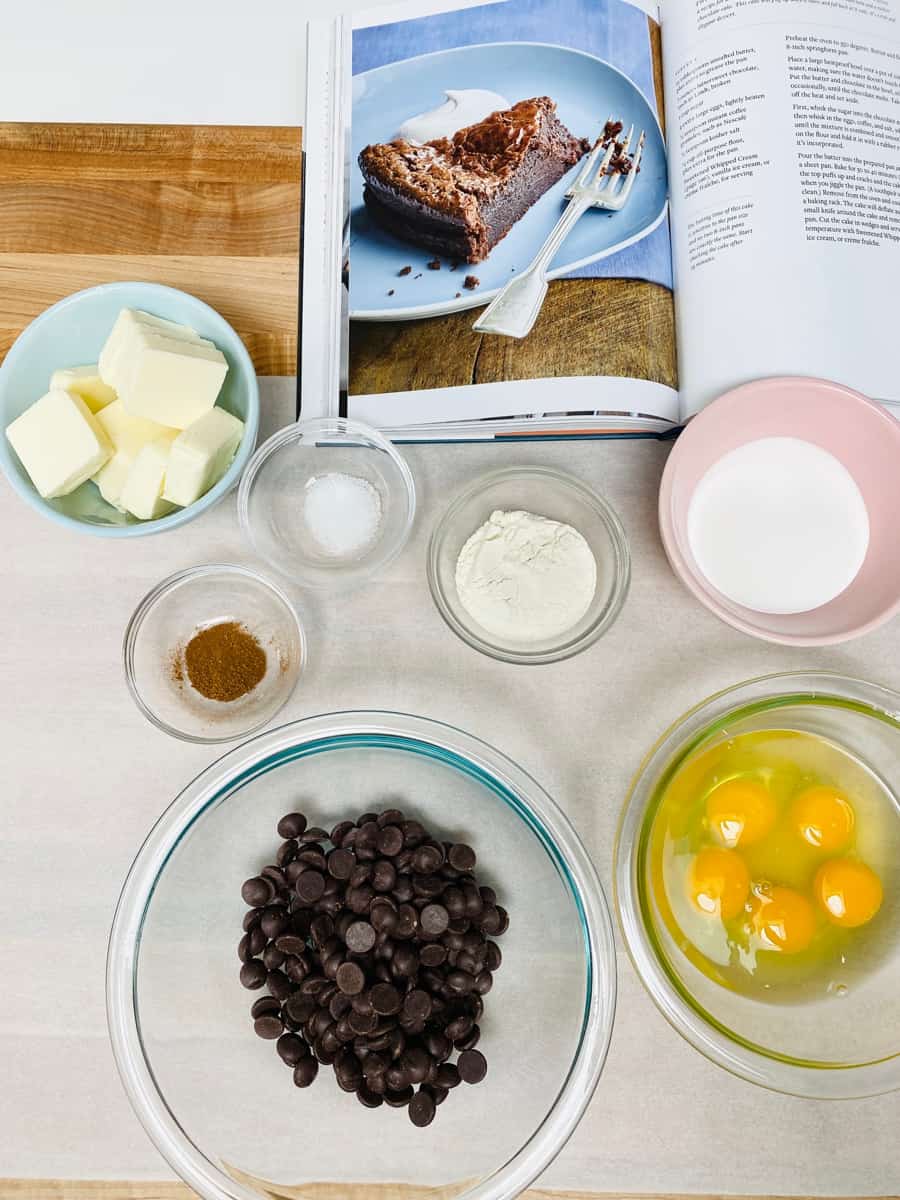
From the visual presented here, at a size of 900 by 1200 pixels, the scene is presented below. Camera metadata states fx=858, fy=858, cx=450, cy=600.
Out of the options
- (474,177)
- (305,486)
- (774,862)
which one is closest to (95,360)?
(305,486)

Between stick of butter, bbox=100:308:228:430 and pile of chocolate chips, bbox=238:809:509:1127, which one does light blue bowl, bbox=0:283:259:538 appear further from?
pile of chocolate chips, bbox=238:809:509:1127

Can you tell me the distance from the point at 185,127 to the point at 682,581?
2.87 ft

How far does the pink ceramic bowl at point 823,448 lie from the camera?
97cm

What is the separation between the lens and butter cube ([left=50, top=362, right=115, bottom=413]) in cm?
100

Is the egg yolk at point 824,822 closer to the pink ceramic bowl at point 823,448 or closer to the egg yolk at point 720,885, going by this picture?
the egg yolk at point 720,885

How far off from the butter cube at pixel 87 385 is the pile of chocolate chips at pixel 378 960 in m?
0.54

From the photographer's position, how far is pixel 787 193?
3.39ft

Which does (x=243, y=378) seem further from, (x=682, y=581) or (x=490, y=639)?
(x=682, y=581)

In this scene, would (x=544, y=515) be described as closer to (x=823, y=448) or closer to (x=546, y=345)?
(x=546, y=345)

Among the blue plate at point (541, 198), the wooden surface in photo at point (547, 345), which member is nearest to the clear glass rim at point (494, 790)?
the wooden surface in photo at point (547, 345)

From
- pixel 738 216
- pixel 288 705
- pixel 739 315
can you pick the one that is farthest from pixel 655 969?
pixel 738 216

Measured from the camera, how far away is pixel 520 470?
1077 mm

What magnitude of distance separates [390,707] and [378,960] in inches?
11.3

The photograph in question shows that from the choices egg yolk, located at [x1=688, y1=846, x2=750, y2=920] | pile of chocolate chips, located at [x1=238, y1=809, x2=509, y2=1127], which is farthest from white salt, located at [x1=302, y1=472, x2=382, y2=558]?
egg yolk, located at [x1=688, y1=846, x2=750, y2=920]
